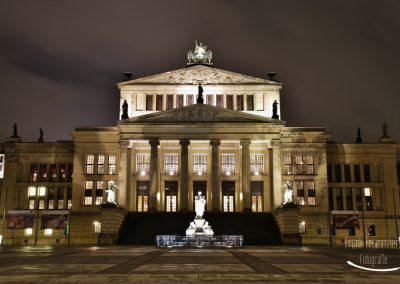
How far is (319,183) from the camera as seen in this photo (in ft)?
225

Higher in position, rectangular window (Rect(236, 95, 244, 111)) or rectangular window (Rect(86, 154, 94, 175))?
rectangular window (Rect(236, 95, 244, 111))

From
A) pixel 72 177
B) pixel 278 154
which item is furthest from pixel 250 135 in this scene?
pixel 72 177

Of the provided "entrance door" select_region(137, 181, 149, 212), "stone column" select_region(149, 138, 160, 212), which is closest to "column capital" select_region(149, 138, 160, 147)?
A: "stone column" select_region(149, 138, 160, 212)

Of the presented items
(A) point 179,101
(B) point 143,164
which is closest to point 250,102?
(A) point 179,101

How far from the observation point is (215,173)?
208 ft

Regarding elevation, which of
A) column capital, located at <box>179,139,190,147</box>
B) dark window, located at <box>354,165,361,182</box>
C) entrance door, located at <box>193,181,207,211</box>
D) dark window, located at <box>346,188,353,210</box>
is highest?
column capital, located at <box>179,139,190,147</box>

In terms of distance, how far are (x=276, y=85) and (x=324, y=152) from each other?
1166cm

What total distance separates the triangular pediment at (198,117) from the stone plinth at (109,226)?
47.2 feet

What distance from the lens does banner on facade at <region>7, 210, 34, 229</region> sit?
61062 millimetres

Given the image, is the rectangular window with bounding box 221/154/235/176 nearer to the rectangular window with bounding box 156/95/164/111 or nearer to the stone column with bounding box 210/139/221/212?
the stone column with bounding box 210/139/221/212

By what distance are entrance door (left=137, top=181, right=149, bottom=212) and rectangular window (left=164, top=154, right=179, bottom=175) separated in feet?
11.4

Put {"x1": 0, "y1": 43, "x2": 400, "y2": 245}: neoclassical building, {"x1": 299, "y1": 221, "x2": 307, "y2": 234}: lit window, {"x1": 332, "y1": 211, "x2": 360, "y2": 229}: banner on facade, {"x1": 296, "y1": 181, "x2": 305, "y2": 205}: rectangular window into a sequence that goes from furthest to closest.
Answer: {"x1": 296, "y1": 181, "x2": 305, "y2": 205}: rectangular window → {"x1": 299, "y1": 221, "x2": 307, "y2": 234}: lit window → {"x1": 0, "y1": 43, "x2": 400, "y2": 245}: neoclassical building → {"x1": 332, "y1": 211, "x2": 360, "y2": 229}: banner on facade

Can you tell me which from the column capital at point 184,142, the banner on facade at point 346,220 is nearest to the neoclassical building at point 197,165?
the column capital at point 184,142

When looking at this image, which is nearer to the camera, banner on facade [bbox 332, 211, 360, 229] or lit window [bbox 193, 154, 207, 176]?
banner on facade [bbox 332, 211, 360, 229]
